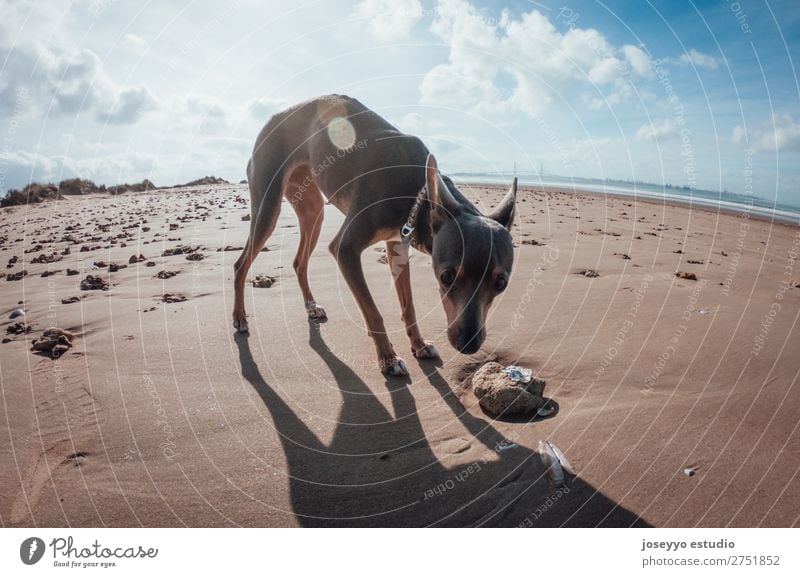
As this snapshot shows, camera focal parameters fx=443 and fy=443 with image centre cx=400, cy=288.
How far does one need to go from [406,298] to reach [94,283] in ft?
18.0

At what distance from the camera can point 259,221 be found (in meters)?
6.41

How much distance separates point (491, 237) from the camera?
3.87m

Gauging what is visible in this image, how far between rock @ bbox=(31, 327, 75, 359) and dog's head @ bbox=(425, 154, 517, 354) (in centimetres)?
412

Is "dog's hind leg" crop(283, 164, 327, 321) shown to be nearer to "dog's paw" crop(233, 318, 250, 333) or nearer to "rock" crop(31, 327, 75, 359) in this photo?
"dog's paw" crop(233, 318, 250, 333)

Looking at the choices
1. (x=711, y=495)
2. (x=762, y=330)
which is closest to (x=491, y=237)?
(x=711, y=495)

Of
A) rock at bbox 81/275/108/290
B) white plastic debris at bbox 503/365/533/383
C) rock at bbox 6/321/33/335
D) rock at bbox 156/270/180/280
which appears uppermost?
rock at bbox 156/270/180/280

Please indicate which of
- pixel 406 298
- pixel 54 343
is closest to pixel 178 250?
pixel 54 343

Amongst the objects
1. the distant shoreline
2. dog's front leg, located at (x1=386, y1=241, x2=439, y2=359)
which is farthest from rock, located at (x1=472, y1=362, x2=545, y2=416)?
the distant shoreline

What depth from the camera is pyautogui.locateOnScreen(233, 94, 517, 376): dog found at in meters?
3.84

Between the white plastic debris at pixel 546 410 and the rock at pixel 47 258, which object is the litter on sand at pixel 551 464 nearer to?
the white plastic debris at pixel 546 410

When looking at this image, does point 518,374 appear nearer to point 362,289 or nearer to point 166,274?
point 362,289

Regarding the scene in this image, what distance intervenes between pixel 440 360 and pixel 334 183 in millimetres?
2868
